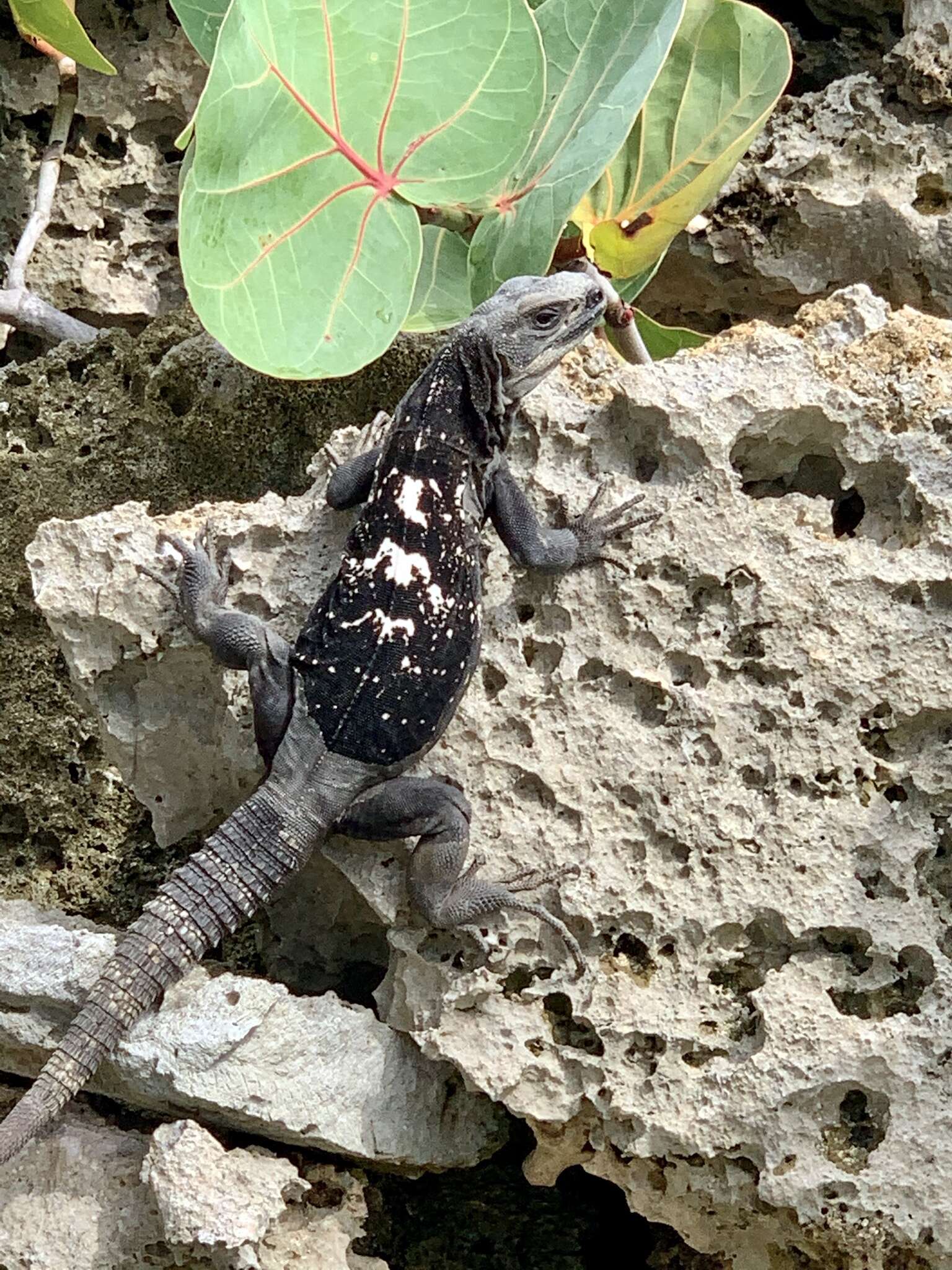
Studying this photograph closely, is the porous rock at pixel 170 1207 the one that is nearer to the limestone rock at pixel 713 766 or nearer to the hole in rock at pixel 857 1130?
the limestone rock at pixel 713 766

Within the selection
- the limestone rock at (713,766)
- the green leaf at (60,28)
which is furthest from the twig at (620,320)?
the green leaf at (60,28)

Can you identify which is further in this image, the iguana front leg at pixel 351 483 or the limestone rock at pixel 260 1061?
the iguana front leg at pixel 351 483

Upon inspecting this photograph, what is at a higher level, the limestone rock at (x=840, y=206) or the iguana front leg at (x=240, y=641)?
the limestone rock at (x=840, y=206)

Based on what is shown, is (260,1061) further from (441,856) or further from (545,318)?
(545,318)

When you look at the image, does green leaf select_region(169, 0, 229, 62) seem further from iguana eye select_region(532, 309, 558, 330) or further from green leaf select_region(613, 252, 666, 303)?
green leaf select_region(613, 252, 666, 303)

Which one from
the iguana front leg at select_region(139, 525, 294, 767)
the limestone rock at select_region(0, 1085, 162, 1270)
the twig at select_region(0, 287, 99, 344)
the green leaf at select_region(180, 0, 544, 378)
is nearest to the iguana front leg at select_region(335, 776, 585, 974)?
the iguana front leg at select_region(139, 525, 294, 767)

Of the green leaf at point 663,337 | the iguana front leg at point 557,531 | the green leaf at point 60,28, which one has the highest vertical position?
the green leaf at point 60,28
